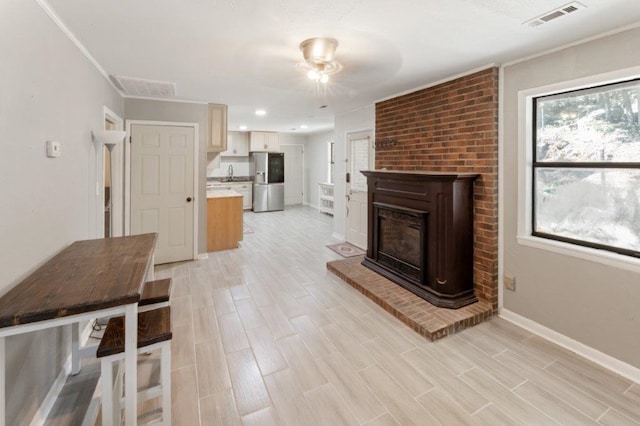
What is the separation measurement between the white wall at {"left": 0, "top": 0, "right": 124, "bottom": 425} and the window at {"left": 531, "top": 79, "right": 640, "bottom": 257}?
3.54m

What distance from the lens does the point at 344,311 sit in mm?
3004

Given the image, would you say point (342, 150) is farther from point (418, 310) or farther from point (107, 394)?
point (107, 394)

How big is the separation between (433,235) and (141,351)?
99.6 inches

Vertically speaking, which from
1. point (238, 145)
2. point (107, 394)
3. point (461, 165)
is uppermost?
point (238, 145)

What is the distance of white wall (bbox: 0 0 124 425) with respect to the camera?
1453mm

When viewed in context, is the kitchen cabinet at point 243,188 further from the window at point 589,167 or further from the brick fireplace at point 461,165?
the window at point 589,167

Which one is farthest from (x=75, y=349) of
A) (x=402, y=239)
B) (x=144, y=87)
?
(x=402, y=239)

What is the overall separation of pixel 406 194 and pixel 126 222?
11.9ft

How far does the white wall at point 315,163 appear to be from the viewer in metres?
9.16

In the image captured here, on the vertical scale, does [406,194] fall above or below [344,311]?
above

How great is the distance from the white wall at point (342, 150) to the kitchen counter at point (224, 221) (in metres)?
1.80

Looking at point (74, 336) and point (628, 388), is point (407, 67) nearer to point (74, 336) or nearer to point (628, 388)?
point (628, 388)

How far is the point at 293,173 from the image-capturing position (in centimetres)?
1024

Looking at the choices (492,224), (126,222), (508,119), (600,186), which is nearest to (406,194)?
(492,224)
